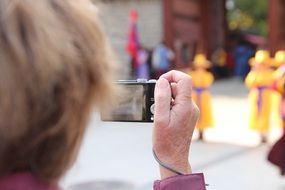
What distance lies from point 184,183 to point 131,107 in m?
0.22

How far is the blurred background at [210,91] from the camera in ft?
23.2

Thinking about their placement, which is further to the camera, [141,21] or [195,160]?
[141,21]

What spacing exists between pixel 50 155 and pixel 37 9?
0.24 meters

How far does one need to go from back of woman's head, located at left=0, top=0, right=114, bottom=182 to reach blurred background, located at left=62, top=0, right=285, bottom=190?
0.36ft

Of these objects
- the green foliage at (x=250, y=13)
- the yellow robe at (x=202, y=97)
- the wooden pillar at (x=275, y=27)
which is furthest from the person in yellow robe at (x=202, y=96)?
the green foliage at (x=250, y=13)

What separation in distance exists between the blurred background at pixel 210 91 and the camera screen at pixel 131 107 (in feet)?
0.16

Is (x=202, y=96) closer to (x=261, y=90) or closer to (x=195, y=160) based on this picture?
(x=261, y=90)

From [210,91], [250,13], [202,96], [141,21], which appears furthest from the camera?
[250,13]

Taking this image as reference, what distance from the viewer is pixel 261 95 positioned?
9.12m

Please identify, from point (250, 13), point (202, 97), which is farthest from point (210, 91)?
point (250, 13)

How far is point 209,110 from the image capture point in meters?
9.91

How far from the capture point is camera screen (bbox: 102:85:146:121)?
59.3 inches

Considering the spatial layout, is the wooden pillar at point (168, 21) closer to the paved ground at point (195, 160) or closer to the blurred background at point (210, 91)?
the blurred background at point (210, 91)

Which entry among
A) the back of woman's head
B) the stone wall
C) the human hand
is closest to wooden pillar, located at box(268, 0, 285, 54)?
the stone wall
